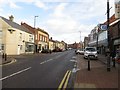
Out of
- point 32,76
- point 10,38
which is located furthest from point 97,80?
point 10,38

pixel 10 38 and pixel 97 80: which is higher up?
pixel 10 38

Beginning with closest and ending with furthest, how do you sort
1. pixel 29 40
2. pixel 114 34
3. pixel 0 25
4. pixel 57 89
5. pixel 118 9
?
pixel 57 89 < pixel 118 9 < pixel 114 34 < pixel 0 25 < pixel 29 40

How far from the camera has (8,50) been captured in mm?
52562

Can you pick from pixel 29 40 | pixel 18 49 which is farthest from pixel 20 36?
pixel 29 40

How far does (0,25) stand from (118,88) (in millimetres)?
44587

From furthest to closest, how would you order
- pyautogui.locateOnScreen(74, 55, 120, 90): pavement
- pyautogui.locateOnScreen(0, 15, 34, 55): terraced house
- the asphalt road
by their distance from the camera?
pyautogui.locateOnScreen(0, 15, 34, 55): terraced house → the asphalt road → pyautogui.locateOnScreen(74, 55, 120, 90): pavement

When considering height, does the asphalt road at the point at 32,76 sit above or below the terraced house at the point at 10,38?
below

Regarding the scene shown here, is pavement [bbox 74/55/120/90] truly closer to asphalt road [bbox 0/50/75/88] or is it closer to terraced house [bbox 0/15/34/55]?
asphalt road [bbox 0/50/75/88]

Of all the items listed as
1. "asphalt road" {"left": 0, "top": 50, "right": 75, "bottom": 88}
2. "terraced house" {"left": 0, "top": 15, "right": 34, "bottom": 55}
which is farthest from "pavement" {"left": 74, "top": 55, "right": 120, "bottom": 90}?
"terraced house" {"left": 0, "top": 15, "right": 34, "bottom": 55}

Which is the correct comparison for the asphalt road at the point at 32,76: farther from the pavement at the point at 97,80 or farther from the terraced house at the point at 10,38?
the terraced house at the point at 10,38

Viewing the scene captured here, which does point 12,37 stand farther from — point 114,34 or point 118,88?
point 118,88

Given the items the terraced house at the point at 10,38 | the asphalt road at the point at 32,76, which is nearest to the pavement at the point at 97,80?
the asphalt road at the point at 32,76

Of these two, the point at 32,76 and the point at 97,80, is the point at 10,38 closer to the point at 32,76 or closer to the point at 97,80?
the point at 32,76

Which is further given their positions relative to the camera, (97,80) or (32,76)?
(32,76)
